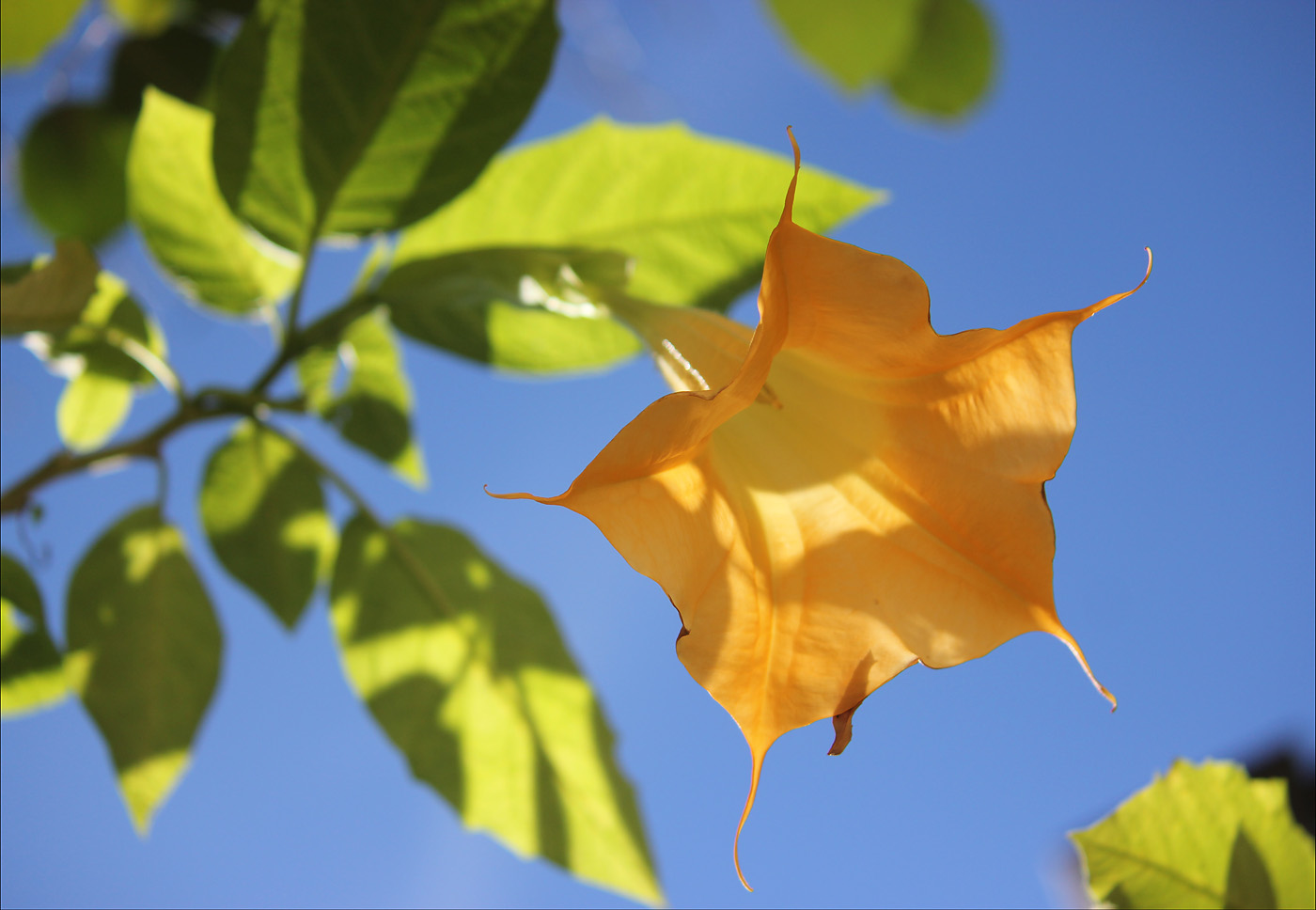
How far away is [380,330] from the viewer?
809 millimetres

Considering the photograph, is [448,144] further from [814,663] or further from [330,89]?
[814,663]

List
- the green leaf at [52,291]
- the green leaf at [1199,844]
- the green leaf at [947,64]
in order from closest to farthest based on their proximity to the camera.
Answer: the green leaf at [1199,844]
the green leaf at [52,291]
the green leaf at [947,64]

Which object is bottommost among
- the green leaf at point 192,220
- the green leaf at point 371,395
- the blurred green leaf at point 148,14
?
the green leaf at point 371,395

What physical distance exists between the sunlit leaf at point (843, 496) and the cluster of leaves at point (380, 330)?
0.17 m

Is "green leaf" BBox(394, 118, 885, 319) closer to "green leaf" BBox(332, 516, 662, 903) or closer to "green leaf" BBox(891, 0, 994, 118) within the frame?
"green leaf" BBox(332, 516, 662, 903)

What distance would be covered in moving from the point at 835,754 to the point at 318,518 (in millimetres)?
528

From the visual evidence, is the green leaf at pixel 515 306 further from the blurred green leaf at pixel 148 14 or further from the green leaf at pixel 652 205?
the blurred green leaf at pixel 148 14

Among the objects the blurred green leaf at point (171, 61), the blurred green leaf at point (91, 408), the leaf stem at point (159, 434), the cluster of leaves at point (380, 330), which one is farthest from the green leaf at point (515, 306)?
the blurred green leaf at point (171, 61)

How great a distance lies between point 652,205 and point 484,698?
42 centimetres

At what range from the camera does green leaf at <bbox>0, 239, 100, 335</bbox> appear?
0.59 m

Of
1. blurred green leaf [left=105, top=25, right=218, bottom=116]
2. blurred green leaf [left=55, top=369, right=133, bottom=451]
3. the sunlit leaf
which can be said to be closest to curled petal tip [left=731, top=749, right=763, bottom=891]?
the sunlit leaf

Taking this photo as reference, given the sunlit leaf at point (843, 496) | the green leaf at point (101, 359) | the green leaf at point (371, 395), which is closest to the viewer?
the sunlit leaf at point (843, 496)

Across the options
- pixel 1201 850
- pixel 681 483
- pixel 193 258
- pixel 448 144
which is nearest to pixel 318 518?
pixel 193 258

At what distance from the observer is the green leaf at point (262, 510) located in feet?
2.49
